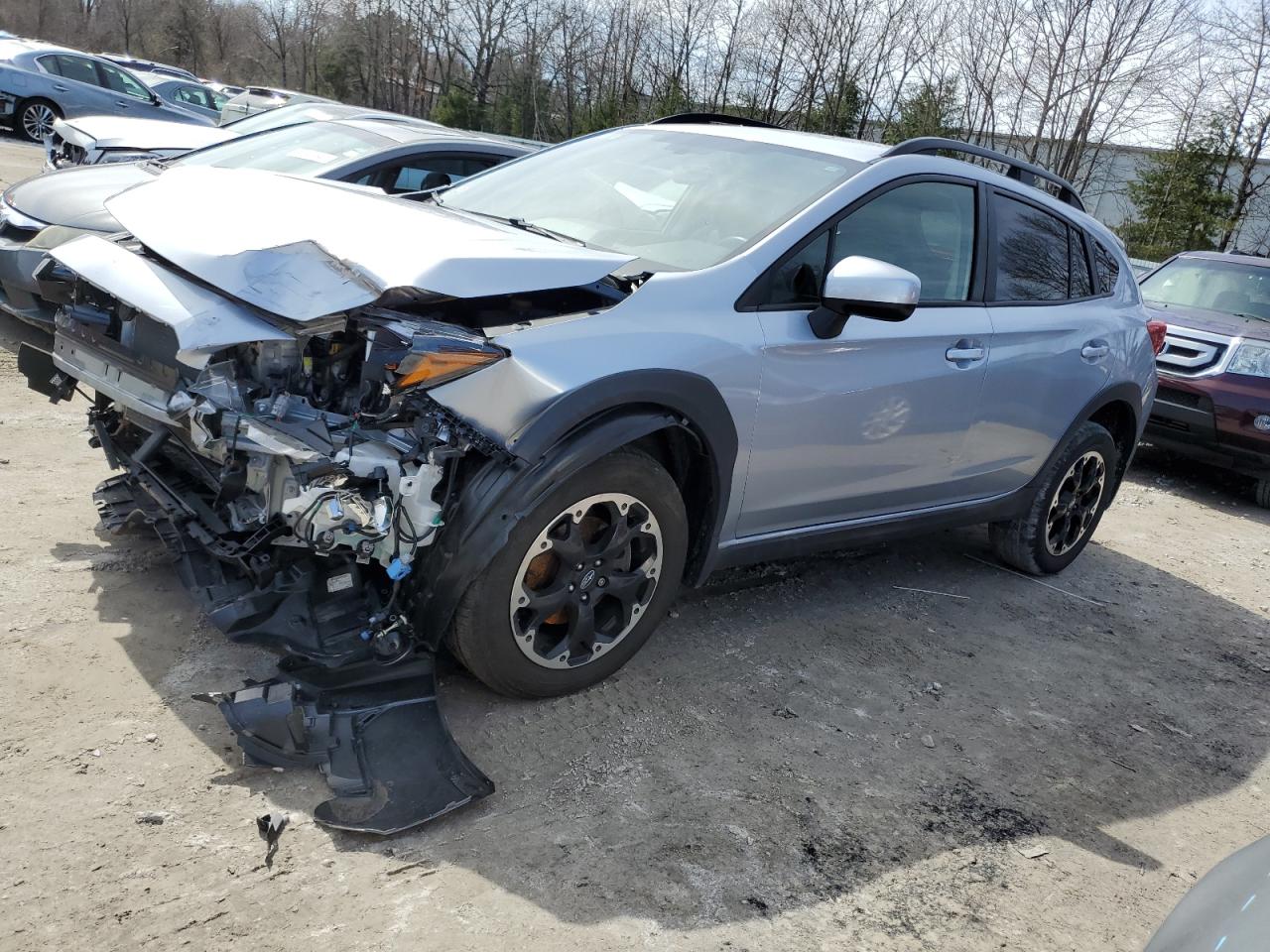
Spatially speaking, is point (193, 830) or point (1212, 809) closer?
point (193, 830)

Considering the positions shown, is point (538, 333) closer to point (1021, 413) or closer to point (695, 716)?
point (695, 716)

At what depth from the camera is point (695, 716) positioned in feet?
11.2

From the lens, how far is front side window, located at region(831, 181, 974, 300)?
3.78 m

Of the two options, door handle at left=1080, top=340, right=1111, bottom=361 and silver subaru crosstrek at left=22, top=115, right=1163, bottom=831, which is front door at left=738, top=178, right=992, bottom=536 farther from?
door handle at left=1080, top=340, right=1111, bottom=361

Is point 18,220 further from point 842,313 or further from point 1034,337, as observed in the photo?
point 1034,337

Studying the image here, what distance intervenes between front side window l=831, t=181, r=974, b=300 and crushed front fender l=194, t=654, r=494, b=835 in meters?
2.11

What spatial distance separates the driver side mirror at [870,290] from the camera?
329 cm

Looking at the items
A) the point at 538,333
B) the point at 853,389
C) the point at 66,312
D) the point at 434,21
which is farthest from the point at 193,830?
the point at 434,21

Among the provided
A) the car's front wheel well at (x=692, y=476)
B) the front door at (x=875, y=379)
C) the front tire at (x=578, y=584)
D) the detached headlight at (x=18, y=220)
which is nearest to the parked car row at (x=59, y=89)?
the detached headlight at (x=18, y=220)

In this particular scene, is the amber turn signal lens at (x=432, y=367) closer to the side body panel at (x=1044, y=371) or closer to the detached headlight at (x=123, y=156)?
the side body panel at (x=1044, y=371)

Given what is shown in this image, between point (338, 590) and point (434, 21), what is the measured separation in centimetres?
3977

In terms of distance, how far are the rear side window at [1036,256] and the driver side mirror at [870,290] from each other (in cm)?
129

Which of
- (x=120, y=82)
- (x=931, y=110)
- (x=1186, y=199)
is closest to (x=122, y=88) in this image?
(x=120, y=82)

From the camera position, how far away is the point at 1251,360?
26.2 feet
